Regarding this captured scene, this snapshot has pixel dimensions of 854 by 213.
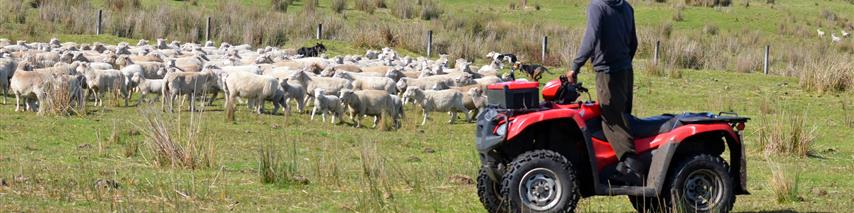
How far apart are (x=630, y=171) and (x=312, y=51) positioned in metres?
27.6

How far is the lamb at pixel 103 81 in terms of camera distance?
78.6 ft

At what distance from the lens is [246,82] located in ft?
78.2

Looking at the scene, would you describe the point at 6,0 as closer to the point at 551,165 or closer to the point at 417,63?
the point at 417,63

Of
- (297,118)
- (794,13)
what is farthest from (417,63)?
(794,13)

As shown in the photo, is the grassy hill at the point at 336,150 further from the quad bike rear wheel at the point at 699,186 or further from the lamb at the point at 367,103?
the quad bike rear wheel at the point at 699,186

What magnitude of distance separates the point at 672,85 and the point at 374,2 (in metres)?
22.4

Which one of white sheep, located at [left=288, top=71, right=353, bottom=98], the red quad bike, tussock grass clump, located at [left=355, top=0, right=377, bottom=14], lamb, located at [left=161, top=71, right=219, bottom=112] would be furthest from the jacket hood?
tussock grass clump, located at [left=355, top=0, right=377, bottom=14]

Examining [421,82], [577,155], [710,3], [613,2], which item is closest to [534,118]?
[577,155]

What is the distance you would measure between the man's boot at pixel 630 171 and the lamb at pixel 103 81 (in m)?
15.8

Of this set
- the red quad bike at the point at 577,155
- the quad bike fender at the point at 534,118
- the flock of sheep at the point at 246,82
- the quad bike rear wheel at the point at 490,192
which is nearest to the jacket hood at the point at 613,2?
the red quad bike at the point at 577,155

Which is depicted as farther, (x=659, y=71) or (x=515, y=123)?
(x=659, y=71)

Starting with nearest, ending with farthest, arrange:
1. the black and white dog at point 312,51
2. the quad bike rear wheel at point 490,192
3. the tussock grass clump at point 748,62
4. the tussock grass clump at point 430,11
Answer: the quad bike rear wheel at point 490,192 < the black and white dog at point 312,51 < the tussock grass clump at point 748,62 < the tussock grass clump at point 430,11

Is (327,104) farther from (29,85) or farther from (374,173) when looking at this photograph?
(374,173)

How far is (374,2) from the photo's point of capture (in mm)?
51688
